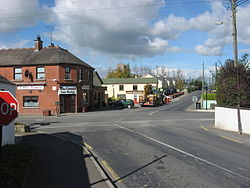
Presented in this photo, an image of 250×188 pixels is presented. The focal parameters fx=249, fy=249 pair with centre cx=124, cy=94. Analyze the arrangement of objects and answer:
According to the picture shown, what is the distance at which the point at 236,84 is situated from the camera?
17.5 m

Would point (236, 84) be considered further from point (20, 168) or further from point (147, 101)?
point (147, 101)

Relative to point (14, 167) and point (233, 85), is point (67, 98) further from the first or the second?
point (14, 167)

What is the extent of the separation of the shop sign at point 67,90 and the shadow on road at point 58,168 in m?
22.6

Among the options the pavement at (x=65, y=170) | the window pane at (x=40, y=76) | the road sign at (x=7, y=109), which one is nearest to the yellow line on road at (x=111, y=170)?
the pavement at (x=65, y=170)

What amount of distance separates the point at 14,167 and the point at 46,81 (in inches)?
1104

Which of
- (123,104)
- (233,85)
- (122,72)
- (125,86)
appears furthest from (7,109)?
(122,72)

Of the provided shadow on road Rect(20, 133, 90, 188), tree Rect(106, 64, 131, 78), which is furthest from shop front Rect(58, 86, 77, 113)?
tree Rect(106, 64, 131, 78)

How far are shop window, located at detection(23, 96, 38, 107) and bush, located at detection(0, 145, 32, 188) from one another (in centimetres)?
2588

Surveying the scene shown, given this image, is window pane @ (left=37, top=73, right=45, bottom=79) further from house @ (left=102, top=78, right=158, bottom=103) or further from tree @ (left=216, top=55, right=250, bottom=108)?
house @ (left=102, top=78, right=158, bottom=103)

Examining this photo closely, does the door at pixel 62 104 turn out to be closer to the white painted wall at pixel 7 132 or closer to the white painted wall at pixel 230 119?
the white painted wall at pixel 230 119

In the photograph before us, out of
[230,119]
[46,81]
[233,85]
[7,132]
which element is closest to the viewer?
[7,132]

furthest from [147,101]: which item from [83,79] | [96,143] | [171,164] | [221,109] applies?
→ [171,164]

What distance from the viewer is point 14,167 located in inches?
286

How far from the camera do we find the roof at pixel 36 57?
3441cm
